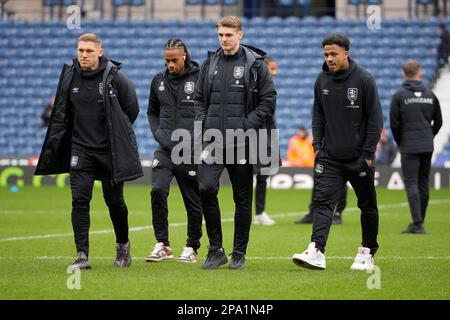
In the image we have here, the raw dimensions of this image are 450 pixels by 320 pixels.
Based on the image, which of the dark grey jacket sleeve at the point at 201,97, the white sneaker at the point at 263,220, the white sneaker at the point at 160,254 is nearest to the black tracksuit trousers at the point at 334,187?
the dark grey jacket sleeve at the point at 201,97

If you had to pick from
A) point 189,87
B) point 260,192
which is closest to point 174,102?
point 189,87

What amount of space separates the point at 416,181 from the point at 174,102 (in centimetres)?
489

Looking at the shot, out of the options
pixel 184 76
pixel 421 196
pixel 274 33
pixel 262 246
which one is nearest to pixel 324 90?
pixel 184 76

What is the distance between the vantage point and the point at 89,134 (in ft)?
33.1

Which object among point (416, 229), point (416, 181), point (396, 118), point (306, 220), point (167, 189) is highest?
point (396, 118)

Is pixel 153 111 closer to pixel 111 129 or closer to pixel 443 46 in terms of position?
pixel 111 129

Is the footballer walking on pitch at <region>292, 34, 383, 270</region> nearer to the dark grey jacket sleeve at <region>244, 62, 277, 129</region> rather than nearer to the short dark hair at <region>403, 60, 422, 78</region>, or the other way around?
the dark grey jacket sleeve at <region>244, 62, 277, 129</region>

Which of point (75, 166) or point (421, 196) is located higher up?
point (75, 166)

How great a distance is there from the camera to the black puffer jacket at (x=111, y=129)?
10023 mm

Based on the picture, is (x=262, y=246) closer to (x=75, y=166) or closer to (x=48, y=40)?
(x=75, y=166)

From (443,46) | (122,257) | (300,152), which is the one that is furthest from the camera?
(443,46)

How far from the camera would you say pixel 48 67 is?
108 ft

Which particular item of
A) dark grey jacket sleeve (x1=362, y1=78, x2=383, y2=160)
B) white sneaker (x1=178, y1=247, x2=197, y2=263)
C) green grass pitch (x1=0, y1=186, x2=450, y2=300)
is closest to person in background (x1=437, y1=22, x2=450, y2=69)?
green grass pitch (x1=0, y1=186, x2=450, y2=300)

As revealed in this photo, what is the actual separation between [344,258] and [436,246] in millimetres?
1859
